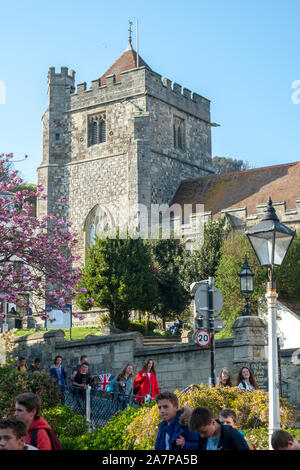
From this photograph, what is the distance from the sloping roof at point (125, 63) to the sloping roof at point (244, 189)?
8.34 metres

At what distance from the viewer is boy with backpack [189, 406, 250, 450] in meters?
6.55

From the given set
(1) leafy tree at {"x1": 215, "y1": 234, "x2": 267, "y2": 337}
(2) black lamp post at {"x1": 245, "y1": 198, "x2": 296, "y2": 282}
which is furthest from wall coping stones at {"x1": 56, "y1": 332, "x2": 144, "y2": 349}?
(2) black lamp post at {"x1": 245, "y1": 198, "x2": 296, "y2": 282}

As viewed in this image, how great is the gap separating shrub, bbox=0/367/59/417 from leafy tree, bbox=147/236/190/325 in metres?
18.7

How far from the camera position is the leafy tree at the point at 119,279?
3281 cm

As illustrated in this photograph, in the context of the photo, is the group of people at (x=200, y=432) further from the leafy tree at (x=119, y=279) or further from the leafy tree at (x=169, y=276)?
the leafy tree at (x=169, y=276)

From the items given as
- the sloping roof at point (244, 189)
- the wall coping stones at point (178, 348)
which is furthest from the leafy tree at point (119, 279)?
the wall coping stones at point (178, 348)

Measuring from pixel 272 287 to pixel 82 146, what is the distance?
35072 millimetres

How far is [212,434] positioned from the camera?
260 inches

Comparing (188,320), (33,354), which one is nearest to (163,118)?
(188,320)

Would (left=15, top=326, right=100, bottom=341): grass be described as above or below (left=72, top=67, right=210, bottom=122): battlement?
below

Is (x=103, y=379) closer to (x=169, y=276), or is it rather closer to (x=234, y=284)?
(x=234, y=284)

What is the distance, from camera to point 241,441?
6.59 m

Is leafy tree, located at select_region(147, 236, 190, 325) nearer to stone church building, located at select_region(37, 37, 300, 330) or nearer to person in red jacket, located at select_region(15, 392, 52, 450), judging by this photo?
stone church building, located at select_region(37, 37, 300, 330)

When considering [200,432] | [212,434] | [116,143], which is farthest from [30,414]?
[116,143]
